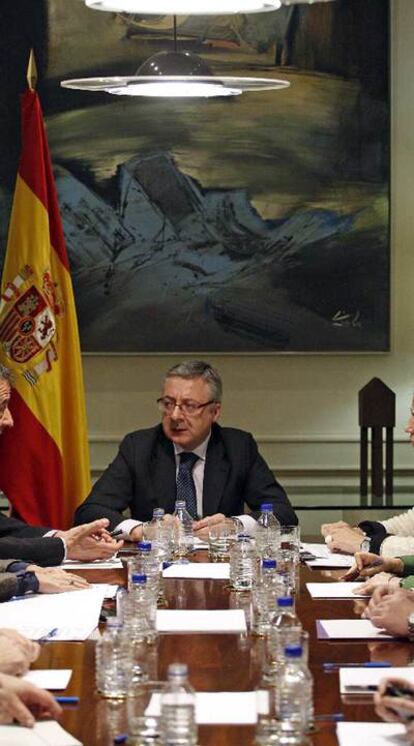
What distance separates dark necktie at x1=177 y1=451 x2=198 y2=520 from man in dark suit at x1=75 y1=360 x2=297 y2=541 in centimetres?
1

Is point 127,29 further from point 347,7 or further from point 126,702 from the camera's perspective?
point 126,702

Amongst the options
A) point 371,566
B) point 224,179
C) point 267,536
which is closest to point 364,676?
point 371,566

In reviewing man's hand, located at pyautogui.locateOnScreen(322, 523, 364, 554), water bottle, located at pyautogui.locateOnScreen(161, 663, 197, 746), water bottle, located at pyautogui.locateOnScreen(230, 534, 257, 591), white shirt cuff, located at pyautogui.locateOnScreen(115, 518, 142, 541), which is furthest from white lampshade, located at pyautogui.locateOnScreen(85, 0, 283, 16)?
water bottle, located at pyautogui.locateOnScreen(161, 663, 197, 746)

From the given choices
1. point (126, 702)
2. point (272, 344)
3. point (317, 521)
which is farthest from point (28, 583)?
point (272, 344)

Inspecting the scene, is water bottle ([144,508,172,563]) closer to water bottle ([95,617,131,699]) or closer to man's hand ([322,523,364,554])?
man's hand ([322,523,364,554])

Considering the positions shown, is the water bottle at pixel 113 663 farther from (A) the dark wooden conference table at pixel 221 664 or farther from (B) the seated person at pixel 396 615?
(B) the seated person at pixel 396 615

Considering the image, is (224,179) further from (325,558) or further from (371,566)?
(371,566)

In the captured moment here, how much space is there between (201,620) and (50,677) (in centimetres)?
79

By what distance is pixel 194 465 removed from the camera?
606 cm

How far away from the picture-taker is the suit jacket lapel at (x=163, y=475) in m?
5.93

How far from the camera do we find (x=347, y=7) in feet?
24.7

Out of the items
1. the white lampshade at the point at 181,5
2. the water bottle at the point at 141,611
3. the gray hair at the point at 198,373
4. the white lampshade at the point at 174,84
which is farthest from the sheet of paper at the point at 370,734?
the gray hair at the point at 198,373

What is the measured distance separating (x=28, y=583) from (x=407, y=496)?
368 cm

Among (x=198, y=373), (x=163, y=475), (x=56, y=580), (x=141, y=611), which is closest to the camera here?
(x=141, y=611)
